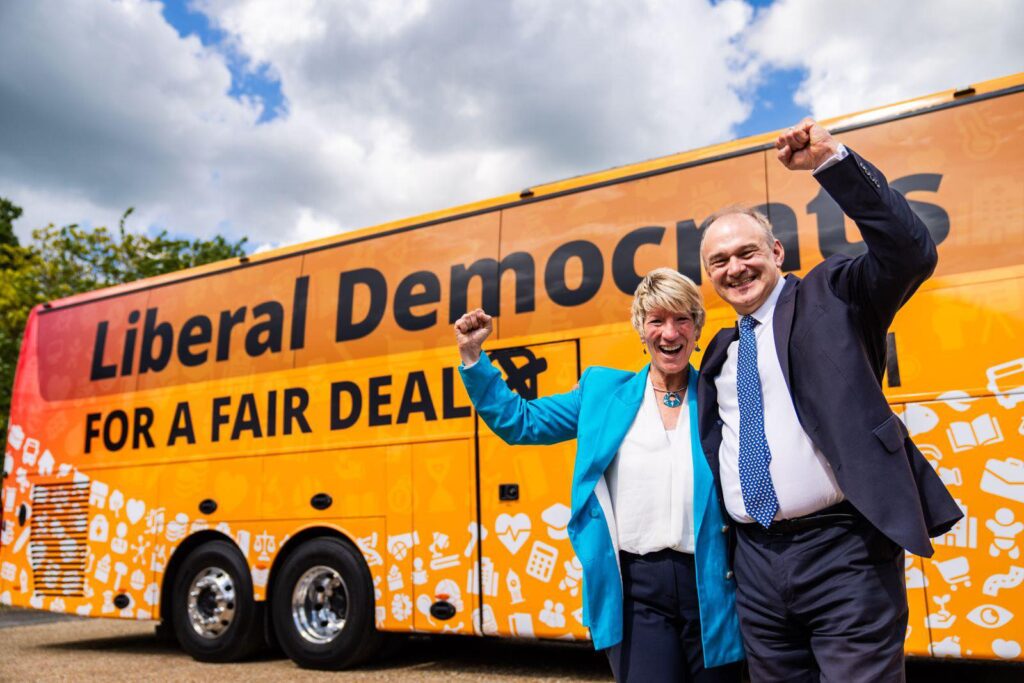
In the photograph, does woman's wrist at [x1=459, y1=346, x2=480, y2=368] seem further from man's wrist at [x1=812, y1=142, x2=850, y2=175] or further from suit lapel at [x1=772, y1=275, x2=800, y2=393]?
man's wrist at [x1=812, y1=142, x2=850, y2=175]

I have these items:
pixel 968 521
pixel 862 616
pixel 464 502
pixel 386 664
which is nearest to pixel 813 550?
pixel 862 616

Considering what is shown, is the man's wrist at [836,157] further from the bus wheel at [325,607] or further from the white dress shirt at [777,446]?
the bus wheel at [325,607]

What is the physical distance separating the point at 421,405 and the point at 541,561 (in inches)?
61.0

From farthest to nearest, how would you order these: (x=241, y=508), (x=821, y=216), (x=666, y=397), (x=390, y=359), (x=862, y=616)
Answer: (x=241, y=508) < (x=390, y=359) < (x=821, y=216) < (x=666, y=397) < (x=862, y=616)

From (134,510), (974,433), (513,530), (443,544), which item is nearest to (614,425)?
(974,433)

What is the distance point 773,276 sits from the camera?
8.14ft

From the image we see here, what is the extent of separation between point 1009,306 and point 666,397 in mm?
2841

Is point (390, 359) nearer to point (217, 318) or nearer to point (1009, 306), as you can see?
point (217, 318)

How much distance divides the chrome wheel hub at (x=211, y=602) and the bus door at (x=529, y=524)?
2666 mm

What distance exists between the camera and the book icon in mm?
4496

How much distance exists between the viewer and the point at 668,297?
8.61ft

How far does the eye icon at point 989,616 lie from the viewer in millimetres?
4344

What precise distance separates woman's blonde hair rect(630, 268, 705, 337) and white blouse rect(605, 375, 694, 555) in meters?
0.29

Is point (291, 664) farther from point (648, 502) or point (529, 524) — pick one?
point (648, 502)
